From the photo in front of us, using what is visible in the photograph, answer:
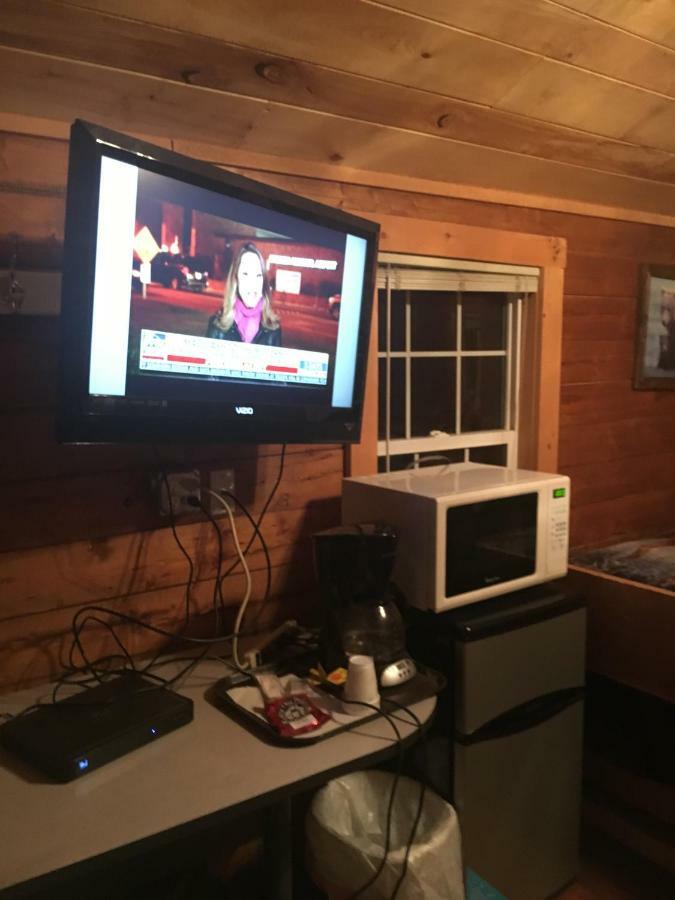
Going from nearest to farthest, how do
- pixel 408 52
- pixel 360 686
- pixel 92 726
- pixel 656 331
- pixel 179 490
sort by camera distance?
pixel 92 726 < pixel 360 686 < pixel 408 52 < pixel 179 490 < pixel 656 331

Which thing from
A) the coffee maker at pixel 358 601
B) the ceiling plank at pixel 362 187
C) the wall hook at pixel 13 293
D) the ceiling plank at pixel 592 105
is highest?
the ceiling plank at pixel 592 105

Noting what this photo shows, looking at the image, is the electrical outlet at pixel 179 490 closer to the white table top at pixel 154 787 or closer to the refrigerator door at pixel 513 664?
the white table top at pixel 154 787

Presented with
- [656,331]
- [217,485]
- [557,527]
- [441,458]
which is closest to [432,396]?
[441,458]

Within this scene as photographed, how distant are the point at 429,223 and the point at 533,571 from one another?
1.08 meters

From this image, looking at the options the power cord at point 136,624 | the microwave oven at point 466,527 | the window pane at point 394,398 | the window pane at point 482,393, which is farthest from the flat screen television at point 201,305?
the window pane at point 482,393

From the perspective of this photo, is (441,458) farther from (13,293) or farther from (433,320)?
(13,293)

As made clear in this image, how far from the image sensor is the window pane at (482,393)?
2.59 meters

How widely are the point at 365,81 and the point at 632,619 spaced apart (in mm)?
1630

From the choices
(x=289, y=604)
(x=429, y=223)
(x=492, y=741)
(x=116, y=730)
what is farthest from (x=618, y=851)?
(x=429, y=223)

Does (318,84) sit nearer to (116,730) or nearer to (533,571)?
(533,571)

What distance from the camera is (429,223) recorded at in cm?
223

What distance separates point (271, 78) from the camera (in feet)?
5.47

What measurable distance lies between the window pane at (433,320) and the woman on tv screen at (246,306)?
0.85 m

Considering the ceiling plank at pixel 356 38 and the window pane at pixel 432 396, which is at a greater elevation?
the ceiling plank at pixel 356 38
